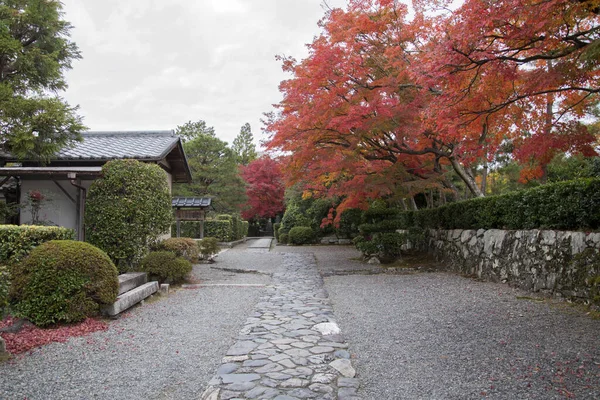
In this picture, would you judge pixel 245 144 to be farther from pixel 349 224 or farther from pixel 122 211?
pixel 122 211

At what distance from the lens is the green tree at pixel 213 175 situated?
26484mm

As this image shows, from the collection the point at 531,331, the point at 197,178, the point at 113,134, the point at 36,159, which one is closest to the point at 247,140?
the point at 197,178

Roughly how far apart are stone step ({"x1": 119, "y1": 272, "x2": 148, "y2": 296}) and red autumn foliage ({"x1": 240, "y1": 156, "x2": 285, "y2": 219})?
21.4 meters

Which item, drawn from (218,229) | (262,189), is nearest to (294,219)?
(218,229)

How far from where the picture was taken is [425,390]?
3.32 m

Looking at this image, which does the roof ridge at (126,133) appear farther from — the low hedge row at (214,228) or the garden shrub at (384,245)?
the low hedge row at (214,228)

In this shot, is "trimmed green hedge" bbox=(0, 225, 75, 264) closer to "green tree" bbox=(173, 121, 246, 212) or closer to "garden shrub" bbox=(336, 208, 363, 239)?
"garden shrub" bbox=(336, 208, 363, 239)

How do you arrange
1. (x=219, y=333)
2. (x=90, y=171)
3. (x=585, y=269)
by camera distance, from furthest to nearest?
(x=90, y=171) < (x=585, y=269) < (x=219, y=333)

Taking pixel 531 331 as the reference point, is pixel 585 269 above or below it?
above

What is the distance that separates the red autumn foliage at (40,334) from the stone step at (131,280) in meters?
1.36

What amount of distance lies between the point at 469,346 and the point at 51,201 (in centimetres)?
1013

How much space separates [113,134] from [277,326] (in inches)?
430

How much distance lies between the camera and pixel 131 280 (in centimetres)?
716

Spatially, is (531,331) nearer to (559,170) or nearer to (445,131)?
(445,131)
